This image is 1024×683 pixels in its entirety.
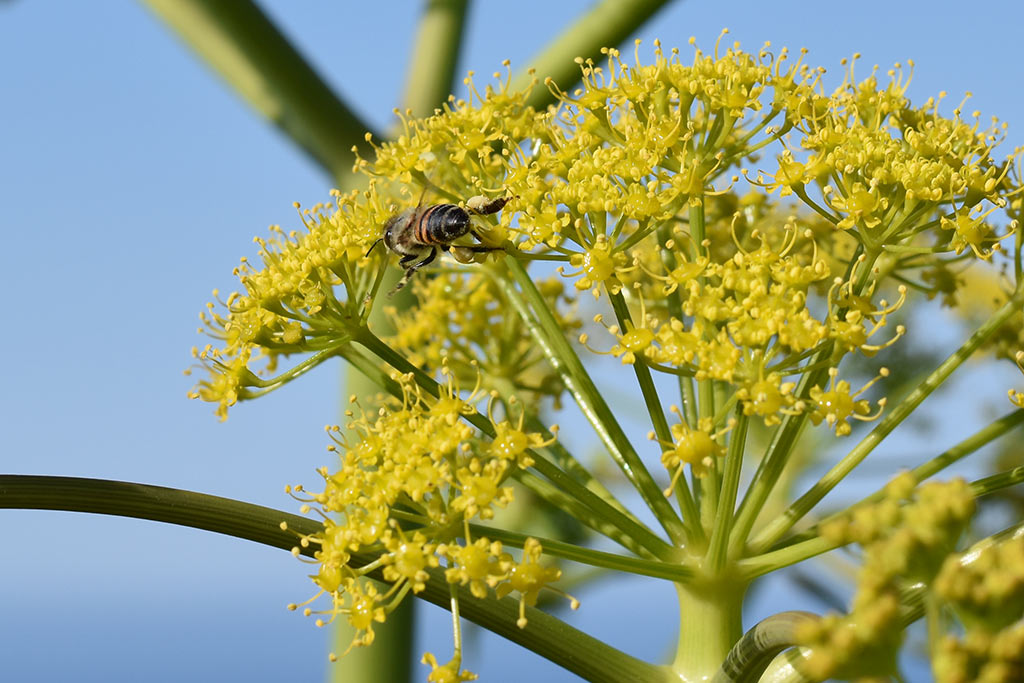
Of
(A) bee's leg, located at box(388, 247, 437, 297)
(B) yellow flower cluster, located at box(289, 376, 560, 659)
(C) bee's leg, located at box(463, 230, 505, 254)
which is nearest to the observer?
(B) yellow flower cluster, located at box(289, 376, 560, 659)

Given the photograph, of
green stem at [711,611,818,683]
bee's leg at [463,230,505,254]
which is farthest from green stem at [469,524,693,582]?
bee's leg at [463,230,505,254]

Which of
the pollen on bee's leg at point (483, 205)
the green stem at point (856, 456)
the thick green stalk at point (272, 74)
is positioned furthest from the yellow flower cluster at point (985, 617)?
the thick green stalk at point (272, 74)

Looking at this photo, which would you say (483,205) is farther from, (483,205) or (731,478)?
(731,478)

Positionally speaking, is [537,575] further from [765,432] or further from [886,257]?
[765,432]

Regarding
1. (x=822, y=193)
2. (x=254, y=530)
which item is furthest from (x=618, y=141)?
(x=254, y=530)

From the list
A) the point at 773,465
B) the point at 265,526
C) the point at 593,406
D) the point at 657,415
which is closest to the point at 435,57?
the point at 593,406

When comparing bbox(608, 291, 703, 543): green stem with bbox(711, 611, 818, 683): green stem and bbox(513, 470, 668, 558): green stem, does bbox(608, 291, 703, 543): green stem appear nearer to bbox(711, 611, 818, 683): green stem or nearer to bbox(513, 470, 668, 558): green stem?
bbox(513, 470, 668, 558): green stem
